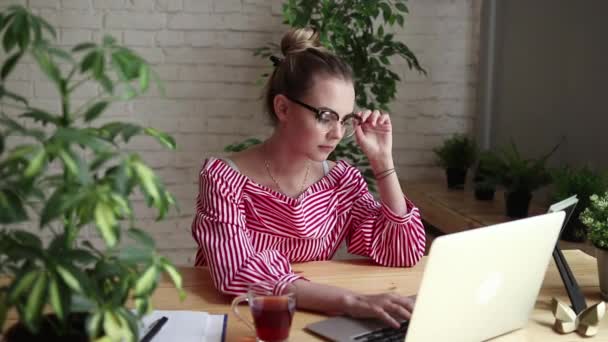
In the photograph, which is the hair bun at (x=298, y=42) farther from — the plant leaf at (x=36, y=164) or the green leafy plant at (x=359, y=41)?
the plant leaf at (x=36, y=164)

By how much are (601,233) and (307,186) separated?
2.19ft

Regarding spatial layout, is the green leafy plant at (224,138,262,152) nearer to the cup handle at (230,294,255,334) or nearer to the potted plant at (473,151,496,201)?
the potted plant at (473,151,496,201)

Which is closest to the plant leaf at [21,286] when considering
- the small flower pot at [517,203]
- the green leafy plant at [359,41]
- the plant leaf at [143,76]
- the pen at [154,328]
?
the plant leaf at [143,76]

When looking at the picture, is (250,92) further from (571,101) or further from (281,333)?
(281,333)

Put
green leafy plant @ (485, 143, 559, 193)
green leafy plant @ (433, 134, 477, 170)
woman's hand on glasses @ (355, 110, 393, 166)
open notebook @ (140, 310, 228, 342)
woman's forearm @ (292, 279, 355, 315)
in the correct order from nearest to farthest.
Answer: open notebook @ (140, 310, 228, 342)
woman's forearm @ (292, 279, 355, 315)
woman's hand on glasses @ (355, 110, 393, 166)
green leafy plant @ (485, 143, 559, 193)
green leafy plant @ (433, 134, 477, 170)

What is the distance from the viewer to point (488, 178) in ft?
8.46

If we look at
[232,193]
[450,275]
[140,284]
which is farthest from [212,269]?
[140,284]

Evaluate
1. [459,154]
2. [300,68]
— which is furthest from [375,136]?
[459,154]

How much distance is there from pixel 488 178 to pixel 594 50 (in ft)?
1.86

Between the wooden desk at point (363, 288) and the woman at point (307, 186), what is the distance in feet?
0.23

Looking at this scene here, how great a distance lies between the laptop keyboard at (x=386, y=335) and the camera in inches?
44.4

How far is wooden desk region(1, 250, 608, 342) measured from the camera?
1201mm

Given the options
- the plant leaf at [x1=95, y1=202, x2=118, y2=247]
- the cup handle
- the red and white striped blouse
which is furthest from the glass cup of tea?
the plant leaf at [x1=95, y1=202, x2=118, y2=247]

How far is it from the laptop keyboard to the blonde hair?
65 cm
